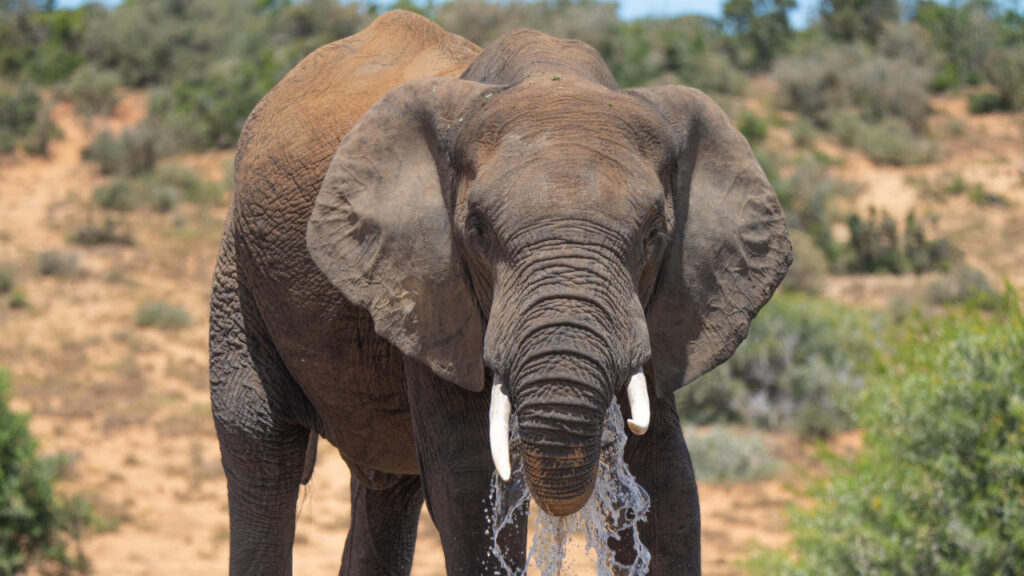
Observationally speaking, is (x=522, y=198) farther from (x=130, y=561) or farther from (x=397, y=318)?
(x=130, y=561)

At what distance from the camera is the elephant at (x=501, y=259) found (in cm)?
245

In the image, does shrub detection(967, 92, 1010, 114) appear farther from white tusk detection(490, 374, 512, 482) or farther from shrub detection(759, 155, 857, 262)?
white tusk detection(490, 374, 512, 482)

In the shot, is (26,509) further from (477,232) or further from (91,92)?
(91,92)

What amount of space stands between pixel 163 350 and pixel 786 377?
7417 millimetres

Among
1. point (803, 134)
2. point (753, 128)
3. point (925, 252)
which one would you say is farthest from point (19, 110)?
point (925, 252)

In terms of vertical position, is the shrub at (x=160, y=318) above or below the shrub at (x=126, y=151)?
below

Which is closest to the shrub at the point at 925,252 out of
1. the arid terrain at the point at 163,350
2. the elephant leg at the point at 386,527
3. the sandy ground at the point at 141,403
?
the arid terrain at the point at 163,350

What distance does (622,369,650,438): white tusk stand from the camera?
2453mm

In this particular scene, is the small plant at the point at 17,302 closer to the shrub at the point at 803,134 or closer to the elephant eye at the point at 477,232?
the elephant eye at the point at 477,232

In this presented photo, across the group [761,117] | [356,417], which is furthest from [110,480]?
[761,117]

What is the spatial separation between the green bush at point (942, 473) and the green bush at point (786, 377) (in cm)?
602

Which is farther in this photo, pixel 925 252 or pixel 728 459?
pixel 925 252

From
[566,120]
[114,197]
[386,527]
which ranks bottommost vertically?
[386,527]

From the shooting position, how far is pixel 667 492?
3127 millimetres
